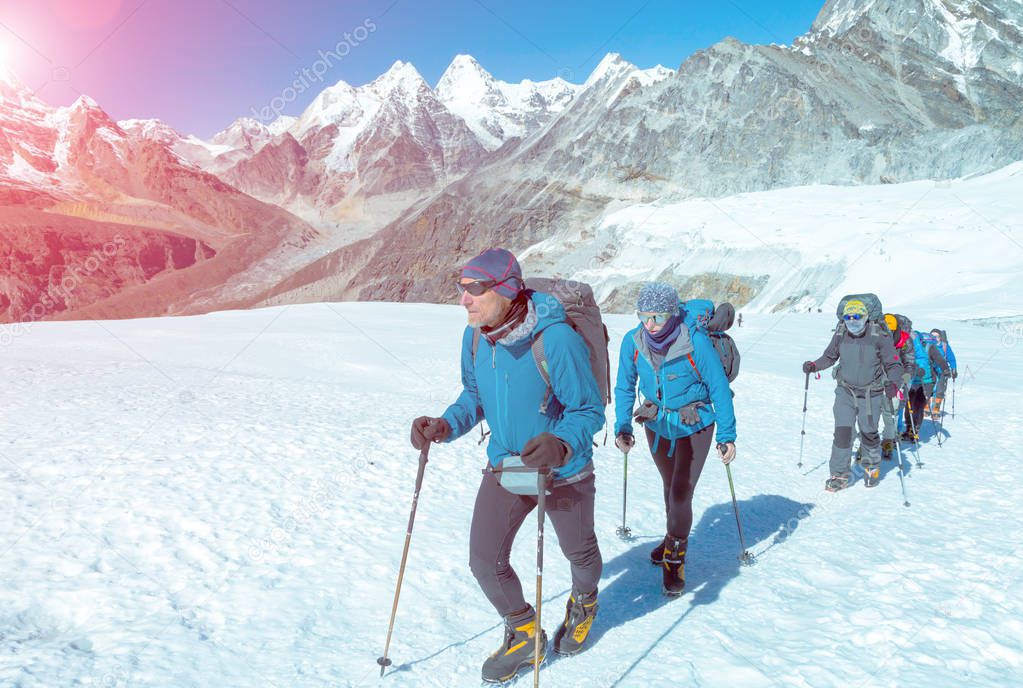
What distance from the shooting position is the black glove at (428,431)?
151 inches

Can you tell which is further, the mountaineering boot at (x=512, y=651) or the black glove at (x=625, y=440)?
the black glove at (x=625, y=440)

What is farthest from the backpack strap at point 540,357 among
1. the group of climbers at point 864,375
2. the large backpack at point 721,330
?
the group of climbers at point 864,375

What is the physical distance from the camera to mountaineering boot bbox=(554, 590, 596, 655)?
4.25m

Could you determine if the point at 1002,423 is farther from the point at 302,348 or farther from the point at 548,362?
the point at 302,348

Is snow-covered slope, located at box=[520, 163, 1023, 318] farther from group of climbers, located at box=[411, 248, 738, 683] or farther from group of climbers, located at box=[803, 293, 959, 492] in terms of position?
group of climbers, located at box=[411, 248, 738, 683]

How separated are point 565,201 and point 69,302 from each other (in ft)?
420

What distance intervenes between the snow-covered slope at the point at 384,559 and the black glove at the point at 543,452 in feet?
5.10

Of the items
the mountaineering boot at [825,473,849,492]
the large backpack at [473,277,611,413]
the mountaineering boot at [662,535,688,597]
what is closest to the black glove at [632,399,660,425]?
the mountaineering boot at [662,535,688,597]

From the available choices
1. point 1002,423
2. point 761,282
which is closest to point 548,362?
point 1002,423

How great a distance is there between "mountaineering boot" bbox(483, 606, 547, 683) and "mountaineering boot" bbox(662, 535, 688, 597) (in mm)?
1636

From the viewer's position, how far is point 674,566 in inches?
208

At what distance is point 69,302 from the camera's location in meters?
160

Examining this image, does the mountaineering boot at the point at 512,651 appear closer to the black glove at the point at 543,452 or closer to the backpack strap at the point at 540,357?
the black glove at the point at 543,452

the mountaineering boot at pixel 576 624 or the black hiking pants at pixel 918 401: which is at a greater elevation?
the black hiking pants at pixel 918 401
